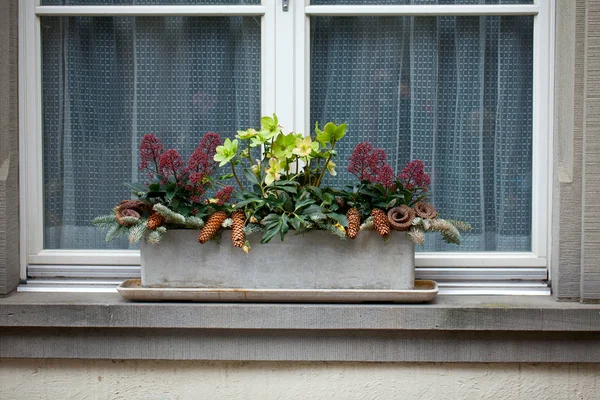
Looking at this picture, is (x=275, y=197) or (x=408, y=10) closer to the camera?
(x=275, y=197)

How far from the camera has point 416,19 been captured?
3.36 metres

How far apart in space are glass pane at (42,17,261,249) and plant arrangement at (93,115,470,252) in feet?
0.88

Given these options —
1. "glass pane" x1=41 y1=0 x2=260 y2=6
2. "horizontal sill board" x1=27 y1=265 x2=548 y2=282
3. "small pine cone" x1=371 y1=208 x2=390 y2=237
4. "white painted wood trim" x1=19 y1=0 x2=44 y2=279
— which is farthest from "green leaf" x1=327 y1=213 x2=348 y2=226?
"white painted wood trim" x1=19 y1=0 x2=44 y2=279

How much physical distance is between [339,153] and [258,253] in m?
0.58

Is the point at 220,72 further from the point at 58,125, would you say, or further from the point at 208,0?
the point at 58,125

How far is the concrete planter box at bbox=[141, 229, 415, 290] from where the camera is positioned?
306 cm

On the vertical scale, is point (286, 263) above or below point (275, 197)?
below

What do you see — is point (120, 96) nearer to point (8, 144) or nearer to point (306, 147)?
point (8, 144)

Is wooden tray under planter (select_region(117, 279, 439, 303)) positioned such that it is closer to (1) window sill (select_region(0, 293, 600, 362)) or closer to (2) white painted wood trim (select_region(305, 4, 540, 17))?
(1) window sill (select_region(0, 293, 600, 362))

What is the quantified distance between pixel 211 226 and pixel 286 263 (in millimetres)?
300

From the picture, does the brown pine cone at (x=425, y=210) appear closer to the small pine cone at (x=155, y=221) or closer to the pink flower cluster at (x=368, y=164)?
the pink flower cluster at (x=368, y=164)

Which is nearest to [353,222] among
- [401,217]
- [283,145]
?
[401,217]

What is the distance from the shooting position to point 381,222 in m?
3.00

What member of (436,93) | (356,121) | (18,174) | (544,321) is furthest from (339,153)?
(18,174)
